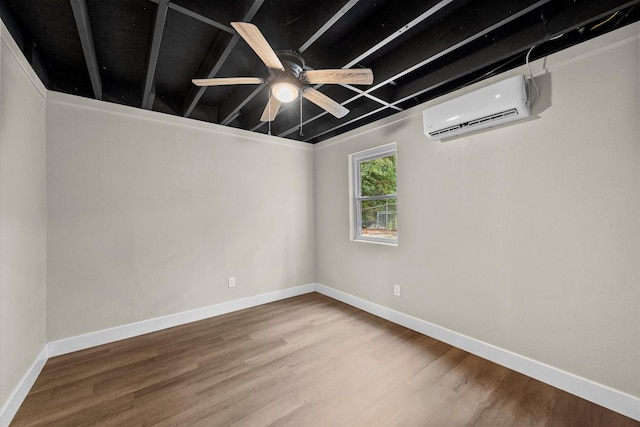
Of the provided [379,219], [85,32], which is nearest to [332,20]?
[85,32]

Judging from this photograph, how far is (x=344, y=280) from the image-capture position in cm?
378

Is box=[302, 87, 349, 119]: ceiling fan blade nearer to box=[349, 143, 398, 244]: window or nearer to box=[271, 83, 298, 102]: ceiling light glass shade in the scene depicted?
box=[271, 83, 298, 102]: ceiling light glass shade

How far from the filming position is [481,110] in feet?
7.02

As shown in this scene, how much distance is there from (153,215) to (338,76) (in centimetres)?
247

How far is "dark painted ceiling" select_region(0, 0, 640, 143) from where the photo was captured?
5.57 feet

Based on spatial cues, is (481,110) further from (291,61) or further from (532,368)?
(532,368)

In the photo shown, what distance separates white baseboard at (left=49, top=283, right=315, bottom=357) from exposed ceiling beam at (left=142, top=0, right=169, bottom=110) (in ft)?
7.77

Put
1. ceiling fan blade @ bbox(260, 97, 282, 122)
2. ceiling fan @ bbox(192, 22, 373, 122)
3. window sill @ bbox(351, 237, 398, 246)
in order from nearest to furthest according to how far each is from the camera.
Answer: ceiling fan @ bbox(192, 22, 373, 122), ceiling fan blade @ bbox(260, 97, 282, 122), window sill @ bbox(351, 237, 398, 246)

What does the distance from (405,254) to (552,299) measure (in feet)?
4.24

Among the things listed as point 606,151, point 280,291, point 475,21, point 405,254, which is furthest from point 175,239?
point 606,151

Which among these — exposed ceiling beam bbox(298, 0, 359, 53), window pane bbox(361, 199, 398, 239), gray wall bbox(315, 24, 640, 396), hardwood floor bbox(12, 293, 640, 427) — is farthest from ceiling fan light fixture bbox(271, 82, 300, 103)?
hardwood floor bbox(12, 293, 640, 427)

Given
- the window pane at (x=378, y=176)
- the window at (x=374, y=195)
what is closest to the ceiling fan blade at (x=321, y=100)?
the window at (x=374, y=195)

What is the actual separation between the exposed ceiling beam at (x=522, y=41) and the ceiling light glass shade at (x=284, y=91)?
135 cm

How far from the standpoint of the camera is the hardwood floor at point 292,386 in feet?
5.49
